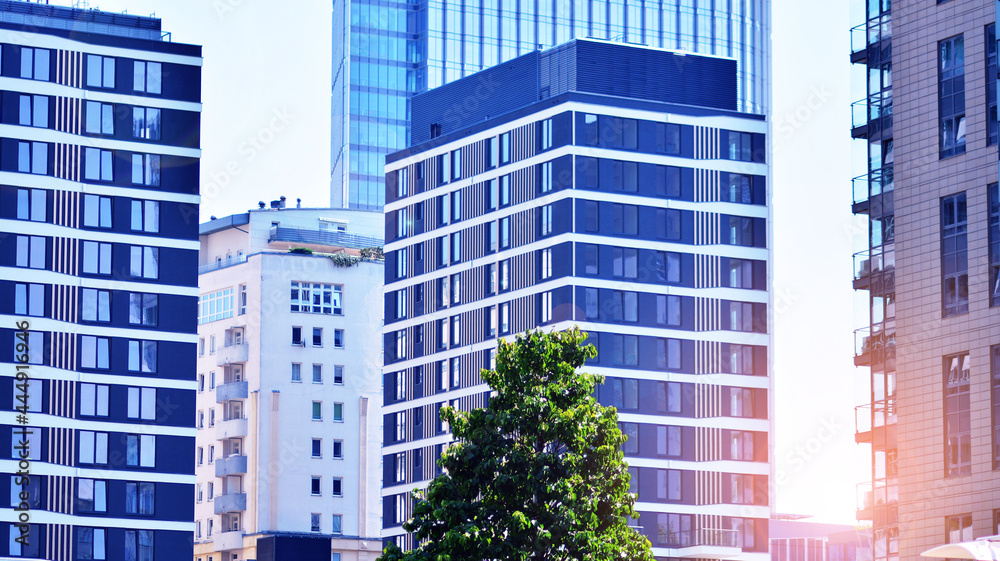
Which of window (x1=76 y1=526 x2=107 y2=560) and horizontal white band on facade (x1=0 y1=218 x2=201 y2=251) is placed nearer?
window (x1=76 y1=526 x2=107 y2=560)

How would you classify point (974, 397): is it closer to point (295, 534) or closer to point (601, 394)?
point (601, 394)

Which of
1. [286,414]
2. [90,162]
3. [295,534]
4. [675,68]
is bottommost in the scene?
[295,534]

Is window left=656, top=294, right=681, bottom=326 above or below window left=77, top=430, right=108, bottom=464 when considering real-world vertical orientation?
above

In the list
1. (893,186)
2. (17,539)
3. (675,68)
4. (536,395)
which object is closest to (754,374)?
(675,68)

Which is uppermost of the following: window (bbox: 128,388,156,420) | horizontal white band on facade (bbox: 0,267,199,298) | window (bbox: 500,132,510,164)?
window (bbox: 500,132,510,164)

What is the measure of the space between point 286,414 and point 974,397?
9046 centimetres

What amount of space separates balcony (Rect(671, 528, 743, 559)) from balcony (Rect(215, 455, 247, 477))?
50.0 m

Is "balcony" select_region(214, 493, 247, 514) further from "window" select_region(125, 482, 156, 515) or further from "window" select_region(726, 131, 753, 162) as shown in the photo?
"window" select_region(726, 131, 753, 162)

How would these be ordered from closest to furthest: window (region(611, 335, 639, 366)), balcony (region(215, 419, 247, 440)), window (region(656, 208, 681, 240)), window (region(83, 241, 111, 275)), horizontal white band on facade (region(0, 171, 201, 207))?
horizontal white band on facade (region(0, 171, 201, 207)), window (region(83, 241, 111, 275)), window (region(611, 335, 639, 366)), window (region(656, 208, 681, 240)), balcony (region(215, 419, 247, 440))

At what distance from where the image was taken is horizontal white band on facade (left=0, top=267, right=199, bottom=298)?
108 m

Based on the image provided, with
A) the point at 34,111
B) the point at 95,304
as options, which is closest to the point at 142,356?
the point at 95,304

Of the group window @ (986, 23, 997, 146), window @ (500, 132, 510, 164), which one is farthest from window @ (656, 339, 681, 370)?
window @ (986, 23, 997, 146)

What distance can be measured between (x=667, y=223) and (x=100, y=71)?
1595 inches

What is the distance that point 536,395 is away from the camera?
61.9 meters
